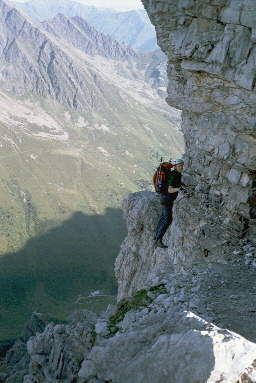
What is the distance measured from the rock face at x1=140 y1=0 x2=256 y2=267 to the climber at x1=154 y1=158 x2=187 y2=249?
1032 mm

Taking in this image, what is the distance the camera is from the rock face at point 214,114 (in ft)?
66.4

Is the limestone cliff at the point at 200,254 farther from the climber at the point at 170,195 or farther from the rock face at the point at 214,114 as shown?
the climber at the point at 170,195

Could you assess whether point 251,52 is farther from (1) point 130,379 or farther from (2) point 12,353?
(2) point 12,353

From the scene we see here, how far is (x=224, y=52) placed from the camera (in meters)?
21.1

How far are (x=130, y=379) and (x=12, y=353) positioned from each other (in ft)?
189

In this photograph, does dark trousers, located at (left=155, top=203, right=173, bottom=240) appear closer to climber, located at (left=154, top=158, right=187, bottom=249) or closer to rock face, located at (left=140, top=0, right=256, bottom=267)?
climber, located at (left=154, top=158, right=187, bottom=249)

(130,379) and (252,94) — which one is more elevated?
(252,94)

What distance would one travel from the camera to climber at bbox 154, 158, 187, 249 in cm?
2370

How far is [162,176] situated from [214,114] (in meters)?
4.83

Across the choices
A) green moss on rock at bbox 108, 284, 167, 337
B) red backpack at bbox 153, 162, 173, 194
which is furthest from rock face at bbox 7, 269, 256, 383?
red backpack at bbox 153, 162, 173, 194

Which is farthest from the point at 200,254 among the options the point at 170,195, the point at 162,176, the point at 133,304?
the point at 133,304

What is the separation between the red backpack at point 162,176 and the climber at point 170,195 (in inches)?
13.5

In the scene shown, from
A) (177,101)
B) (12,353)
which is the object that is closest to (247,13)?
(177,101)

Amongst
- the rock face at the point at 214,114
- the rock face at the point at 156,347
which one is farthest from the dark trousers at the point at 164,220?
the rock face at the point at 156,347
